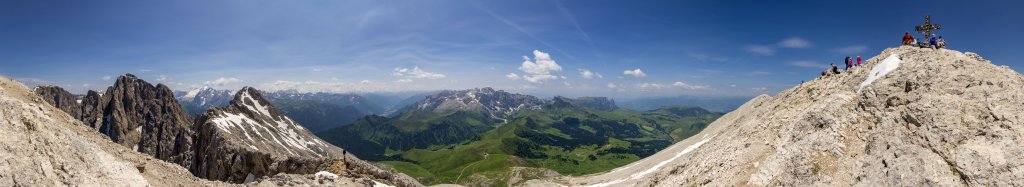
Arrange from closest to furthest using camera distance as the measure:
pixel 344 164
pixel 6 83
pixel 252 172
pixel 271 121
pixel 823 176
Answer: pixel 823 176
pixel 6 83
pixel 344 164
pixel 252 172
pixel 271 121

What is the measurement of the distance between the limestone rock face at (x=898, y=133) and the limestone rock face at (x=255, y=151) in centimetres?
3804

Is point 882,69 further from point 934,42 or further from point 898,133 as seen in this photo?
point 898,133

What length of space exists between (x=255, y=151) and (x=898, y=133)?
9316 centimetres

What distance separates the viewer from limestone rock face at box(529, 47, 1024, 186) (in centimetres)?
2445

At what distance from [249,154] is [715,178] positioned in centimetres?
8312

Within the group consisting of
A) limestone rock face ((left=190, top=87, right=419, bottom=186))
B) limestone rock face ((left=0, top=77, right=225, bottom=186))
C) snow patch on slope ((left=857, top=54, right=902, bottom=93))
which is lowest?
limestone rock face ((left=190, top=87, right=419, bottom=186))

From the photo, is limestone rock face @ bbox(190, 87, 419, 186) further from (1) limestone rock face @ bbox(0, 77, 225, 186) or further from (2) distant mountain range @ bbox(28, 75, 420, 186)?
(1) limestone rock face @ bbox(0, 77, 225, 186)

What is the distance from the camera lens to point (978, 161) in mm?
23734

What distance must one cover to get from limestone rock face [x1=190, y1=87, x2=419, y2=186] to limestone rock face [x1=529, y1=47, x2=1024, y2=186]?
38.0 m

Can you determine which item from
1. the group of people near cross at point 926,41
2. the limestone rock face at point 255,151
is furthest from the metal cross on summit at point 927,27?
the limestone rock face at point 255,151

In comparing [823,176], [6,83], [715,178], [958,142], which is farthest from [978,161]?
[6,83]

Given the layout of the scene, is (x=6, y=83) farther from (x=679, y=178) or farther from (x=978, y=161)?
(x=978, y=161)

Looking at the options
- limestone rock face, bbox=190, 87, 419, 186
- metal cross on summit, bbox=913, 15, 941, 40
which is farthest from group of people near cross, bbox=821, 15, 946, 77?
limestone rock face, bbox=190, 87, 419, 186

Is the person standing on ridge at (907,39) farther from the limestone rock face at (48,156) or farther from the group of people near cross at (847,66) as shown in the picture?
the limestone rock face at (48,156)
